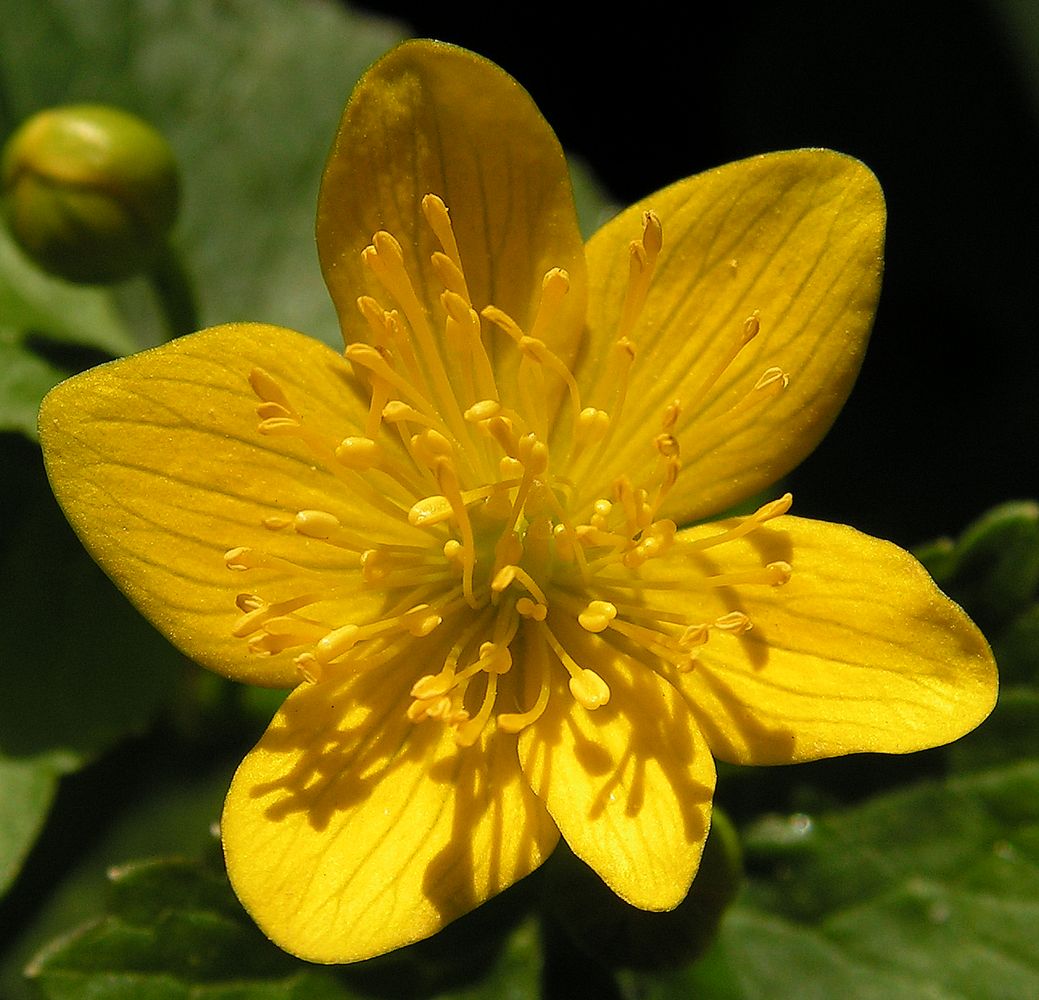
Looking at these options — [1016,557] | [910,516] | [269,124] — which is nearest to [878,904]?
[1016,557]

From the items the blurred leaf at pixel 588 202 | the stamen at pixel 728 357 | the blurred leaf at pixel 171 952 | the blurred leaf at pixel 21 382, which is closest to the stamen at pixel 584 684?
the stamen at pixel 728 357

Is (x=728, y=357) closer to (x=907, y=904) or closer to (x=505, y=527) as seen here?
(x=505, y=527)

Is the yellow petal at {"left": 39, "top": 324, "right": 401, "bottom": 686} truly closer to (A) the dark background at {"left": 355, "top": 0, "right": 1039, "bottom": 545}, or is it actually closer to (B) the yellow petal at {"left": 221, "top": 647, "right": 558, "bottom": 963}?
(B) the yellow petal at {"left": 221, "top": 647, "right": 558, "bottom": 963}

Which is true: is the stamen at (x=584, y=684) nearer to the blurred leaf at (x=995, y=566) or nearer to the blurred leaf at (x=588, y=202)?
the blurred leaf at (x=995, y=566)

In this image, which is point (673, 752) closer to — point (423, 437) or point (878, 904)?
point (423, 437)

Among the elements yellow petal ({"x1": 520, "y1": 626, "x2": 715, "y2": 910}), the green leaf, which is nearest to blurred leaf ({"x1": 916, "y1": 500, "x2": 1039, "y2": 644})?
the green leaf

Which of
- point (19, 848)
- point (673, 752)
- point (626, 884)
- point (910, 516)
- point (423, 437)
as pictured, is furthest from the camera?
point (910, 516)
